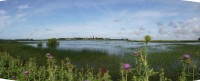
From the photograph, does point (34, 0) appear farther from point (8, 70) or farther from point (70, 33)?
point (8, 70)

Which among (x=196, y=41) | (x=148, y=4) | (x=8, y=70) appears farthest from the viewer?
(x=8, y=70)

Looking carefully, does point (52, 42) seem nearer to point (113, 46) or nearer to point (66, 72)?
point (66, 72)

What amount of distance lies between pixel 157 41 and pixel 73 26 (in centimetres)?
A: 118

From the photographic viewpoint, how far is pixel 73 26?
18.3 ft

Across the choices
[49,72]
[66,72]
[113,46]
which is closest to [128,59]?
[113,46]

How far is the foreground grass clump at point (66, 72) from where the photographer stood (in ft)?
16.9

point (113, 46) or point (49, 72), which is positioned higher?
point (113, 46)

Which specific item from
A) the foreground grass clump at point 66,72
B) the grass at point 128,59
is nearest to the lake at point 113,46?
the grass at point 128,59

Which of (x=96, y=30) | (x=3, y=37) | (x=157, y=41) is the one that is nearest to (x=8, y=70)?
(x=3, y=37)

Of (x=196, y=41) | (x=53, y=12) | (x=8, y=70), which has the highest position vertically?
(x=53, y=12)

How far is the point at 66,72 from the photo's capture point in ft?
18.1

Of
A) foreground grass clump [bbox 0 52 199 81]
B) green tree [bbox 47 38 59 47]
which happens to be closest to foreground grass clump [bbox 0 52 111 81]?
foreground grass clump [bbox 0 52 199 81]

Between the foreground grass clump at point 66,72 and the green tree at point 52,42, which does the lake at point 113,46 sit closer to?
the green tree at point 52,42

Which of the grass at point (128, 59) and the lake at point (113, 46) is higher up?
the lake at point (113, 46)
